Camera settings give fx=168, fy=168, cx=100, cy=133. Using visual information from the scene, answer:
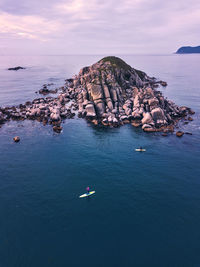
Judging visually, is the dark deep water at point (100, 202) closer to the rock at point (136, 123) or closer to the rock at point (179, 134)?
the rock at point (179, 134)

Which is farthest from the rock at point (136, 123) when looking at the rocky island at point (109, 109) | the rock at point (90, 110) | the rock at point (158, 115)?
the rock at point (90, 110)

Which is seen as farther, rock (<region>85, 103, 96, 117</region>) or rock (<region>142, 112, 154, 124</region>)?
rock (<region>85, 103, 96, 117</region>)

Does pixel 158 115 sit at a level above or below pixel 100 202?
above

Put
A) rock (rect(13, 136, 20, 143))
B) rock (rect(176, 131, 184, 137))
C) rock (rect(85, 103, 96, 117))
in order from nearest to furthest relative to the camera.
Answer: rock (rect(13, 136, 20, 143)) < rock (rect(176, 131, 184, 137)) < rock (rect(85, 103, 96, 117))

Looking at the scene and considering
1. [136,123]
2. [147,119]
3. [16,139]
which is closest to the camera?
[16,139]

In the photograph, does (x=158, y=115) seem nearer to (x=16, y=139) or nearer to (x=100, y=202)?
(x=100, y=202)

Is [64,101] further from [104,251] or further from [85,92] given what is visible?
[104,251]

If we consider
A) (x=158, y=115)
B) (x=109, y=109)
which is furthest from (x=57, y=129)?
(x=158, y=115)

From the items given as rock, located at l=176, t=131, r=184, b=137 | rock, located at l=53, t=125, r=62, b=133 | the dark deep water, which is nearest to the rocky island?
rock, located at l=53, t=125, r=62, b=133

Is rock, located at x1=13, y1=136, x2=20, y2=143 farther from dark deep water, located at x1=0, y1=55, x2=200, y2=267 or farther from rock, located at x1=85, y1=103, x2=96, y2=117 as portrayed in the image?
rock, located at x1=85, y1=103, x2=96, y2=117
